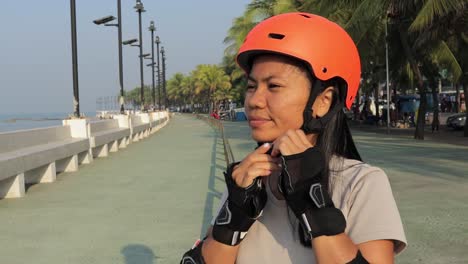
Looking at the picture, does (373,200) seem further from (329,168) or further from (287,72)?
(287,72)

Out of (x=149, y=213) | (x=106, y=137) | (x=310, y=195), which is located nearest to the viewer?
(x=310, y=195)

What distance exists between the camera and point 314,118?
1.70 metres

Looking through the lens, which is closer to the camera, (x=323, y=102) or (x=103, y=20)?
(x=323, y=102)

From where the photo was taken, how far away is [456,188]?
859cm

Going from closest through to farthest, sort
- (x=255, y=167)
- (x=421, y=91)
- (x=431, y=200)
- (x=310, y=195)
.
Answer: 1. (x=310, y=195)
2. (x=255, y=167)
3. (x=431, y=200)
4. (x=421, y=91)

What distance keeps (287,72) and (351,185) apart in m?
0.39

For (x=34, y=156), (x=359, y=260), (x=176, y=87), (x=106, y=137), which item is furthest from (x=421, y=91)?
(x=176, y=87)

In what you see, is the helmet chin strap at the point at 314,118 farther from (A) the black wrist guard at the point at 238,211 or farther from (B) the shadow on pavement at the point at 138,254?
(B) the shadow on pavement at the point at 138,254

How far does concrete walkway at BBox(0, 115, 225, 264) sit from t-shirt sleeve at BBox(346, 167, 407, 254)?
3.73 meters

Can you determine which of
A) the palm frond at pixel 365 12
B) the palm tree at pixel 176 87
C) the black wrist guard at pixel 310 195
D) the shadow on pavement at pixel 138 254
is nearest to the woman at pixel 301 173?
the black wrist guard at pixel 310 195

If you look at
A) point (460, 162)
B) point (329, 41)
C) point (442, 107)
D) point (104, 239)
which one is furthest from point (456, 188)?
point (442, 107)

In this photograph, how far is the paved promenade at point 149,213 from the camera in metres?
5.35

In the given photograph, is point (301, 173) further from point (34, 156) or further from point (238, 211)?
point (34, 156)

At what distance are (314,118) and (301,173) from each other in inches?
10.8
